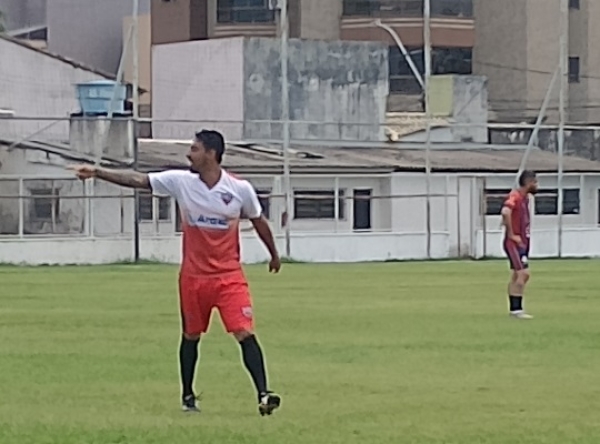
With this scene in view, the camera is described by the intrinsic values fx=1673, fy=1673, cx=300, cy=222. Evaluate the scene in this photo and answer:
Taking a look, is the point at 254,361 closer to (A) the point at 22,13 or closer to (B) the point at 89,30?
(B) the point at 89,30

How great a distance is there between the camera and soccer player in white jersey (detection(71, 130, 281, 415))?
11.4m

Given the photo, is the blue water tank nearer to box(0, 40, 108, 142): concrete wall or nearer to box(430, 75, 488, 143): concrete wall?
box(0, 40, 108, 142): concrete wall

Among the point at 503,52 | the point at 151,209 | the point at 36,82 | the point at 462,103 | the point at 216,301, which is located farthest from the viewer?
the point at 503,52

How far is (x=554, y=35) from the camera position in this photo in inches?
2603

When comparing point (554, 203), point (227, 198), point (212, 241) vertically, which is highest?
point (227, 198)

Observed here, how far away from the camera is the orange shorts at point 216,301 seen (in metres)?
11.4

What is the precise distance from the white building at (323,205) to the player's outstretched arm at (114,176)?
29772 mm

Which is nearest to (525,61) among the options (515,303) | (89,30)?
(89,30)

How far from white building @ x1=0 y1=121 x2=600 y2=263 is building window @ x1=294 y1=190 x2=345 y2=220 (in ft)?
0.14

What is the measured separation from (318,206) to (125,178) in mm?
37634

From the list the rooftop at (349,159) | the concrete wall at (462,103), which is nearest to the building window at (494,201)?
the rooftop at (349,159)

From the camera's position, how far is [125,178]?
11.3 metres

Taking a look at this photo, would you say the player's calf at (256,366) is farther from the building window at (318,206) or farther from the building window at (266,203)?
the building window at (318,206)

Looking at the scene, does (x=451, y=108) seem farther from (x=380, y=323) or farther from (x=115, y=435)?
(x=115, y=435)
